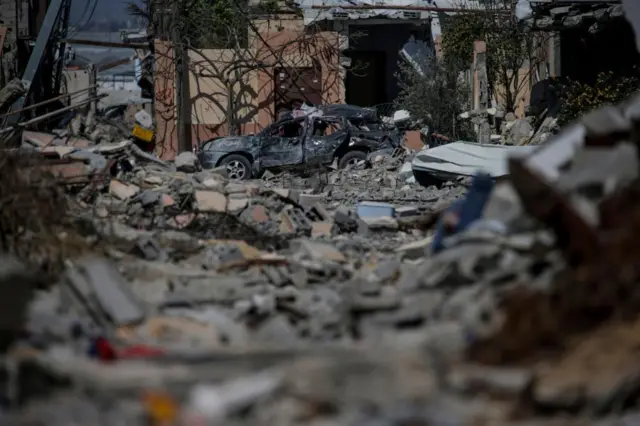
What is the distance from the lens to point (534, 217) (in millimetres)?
6223

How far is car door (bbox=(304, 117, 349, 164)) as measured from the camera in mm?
23234

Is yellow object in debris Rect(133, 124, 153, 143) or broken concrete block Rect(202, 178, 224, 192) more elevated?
yellow object in debris Rect(133, 124, 153, 143)

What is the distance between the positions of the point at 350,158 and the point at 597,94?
5366 mm

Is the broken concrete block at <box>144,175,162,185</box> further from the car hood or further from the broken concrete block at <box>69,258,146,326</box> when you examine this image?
the broken concrete block at <box>69,258,146,326</box>

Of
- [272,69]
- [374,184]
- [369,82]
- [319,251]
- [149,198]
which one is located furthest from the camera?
[369,82]

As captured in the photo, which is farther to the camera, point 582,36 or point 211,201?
point 582,36

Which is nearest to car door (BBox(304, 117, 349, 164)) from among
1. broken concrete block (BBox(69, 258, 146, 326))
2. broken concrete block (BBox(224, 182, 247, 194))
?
broken concrete block (BBox(224, 182, 247, 194))

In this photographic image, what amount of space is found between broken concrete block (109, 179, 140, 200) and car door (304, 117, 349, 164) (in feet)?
25.3

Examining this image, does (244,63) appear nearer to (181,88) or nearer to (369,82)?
(181,88)

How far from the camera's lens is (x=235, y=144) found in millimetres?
23500

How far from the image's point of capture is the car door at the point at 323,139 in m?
23.2

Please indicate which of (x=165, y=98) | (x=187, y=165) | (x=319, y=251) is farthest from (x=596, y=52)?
(x=319, y=251)

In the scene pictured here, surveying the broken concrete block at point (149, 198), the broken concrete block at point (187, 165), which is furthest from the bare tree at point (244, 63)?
the broken concrete block at point (149, 198)

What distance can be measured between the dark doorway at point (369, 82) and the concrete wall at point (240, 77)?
3.93 metres
